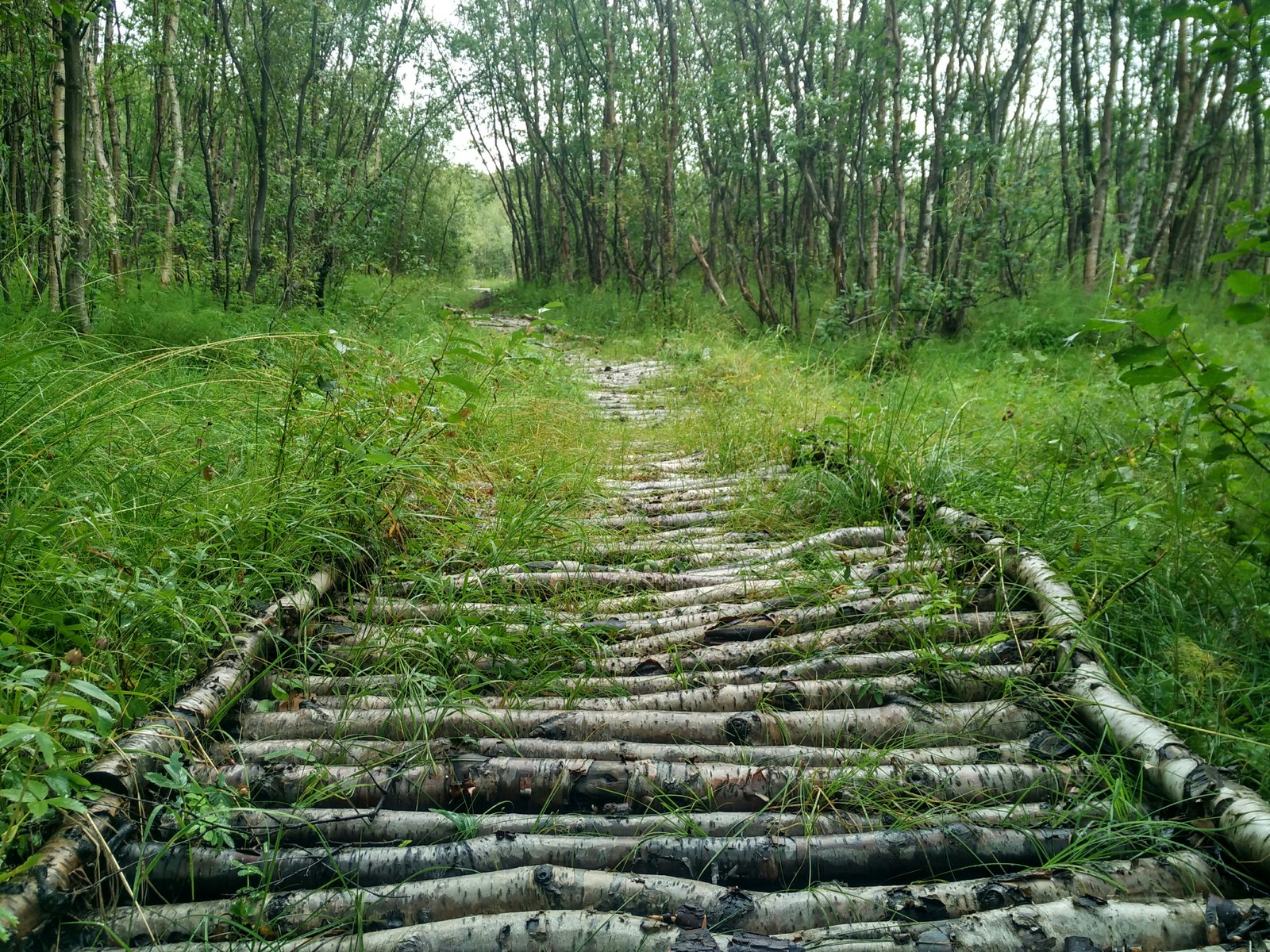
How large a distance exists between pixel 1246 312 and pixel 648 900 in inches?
90.6

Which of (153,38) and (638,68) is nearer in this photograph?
(153,38)

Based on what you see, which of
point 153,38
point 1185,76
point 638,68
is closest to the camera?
point 153,38

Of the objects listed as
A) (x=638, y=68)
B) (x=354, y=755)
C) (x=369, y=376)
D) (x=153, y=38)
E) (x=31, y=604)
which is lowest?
(x=354, y=755)

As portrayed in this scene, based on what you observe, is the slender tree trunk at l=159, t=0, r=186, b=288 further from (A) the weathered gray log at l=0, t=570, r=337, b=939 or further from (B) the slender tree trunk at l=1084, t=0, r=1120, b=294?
(B) the slender tree trunk at l=1084, t=0, r=1120, b=294

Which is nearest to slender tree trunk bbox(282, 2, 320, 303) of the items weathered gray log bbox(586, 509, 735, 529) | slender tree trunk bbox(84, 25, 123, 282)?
slender tree trunk bbox(84, 25, 123, 282)

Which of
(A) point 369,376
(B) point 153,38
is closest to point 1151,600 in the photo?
(A) point 369,376

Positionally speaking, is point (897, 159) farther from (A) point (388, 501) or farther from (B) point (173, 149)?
(B) point (173, 149)

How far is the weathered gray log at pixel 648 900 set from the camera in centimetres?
156

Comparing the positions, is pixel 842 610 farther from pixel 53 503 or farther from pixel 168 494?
pixel 53 503

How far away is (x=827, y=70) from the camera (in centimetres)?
1127

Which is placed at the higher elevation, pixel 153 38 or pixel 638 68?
pixel 638 68

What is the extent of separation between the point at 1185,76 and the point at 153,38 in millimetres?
13313

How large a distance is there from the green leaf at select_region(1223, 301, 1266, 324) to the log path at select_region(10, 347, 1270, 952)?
105cm

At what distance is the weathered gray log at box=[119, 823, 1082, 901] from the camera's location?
168 cm
